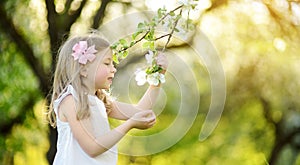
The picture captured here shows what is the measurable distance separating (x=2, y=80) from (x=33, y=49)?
0.15 metres

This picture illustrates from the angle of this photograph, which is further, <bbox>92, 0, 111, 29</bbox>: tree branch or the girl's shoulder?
<bbox>92, 0, 111, 29</bbox>: tree branch

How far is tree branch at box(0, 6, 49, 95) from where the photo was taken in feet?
8.07

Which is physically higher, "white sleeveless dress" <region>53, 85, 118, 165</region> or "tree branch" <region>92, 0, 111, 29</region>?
"white sleeveless dress" <region>53, 85, 118, 165</region>

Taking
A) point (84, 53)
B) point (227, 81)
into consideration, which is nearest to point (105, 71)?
point (84, 53)

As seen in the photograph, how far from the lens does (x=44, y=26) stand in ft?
8.07

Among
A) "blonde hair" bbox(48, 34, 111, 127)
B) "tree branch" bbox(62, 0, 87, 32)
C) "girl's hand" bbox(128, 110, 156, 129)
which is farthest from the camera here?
"tree branch" bbox(62, 0, 87, 32)

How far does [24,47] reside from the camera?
2463 millimetres

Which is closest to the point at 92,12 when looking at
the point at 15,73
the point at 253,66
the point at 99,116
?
the point at 15,73

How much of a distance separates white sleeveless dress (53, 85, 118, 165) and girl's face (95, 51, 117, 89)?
4cm

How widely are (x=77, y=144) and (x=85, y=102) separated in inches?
3.2

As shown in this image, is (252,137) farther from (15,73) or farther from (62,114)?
(62,114)

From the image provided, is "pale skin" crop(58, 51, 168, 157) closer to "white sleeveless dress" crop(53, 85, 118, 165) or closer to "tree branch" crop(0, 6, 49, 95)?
"white sleeveless dress" crop(53, 85, 118, 165)

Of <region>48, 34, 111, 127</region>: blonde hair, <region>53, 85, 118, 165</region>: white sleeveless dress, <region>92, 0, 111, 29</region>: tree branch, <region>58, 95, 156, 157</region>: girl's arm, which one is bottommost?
<region>92, 0, 111, 29</region>: tree branch

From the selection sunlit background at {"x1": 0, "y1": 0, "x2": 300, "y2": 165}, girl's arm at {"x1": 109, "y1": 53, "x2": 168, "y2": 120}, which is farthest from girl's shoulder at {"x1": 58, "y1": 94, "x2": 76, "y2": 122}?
sunlit background at {"x1": 0, "y1": 0, "x2": 300, "y2": 165}
